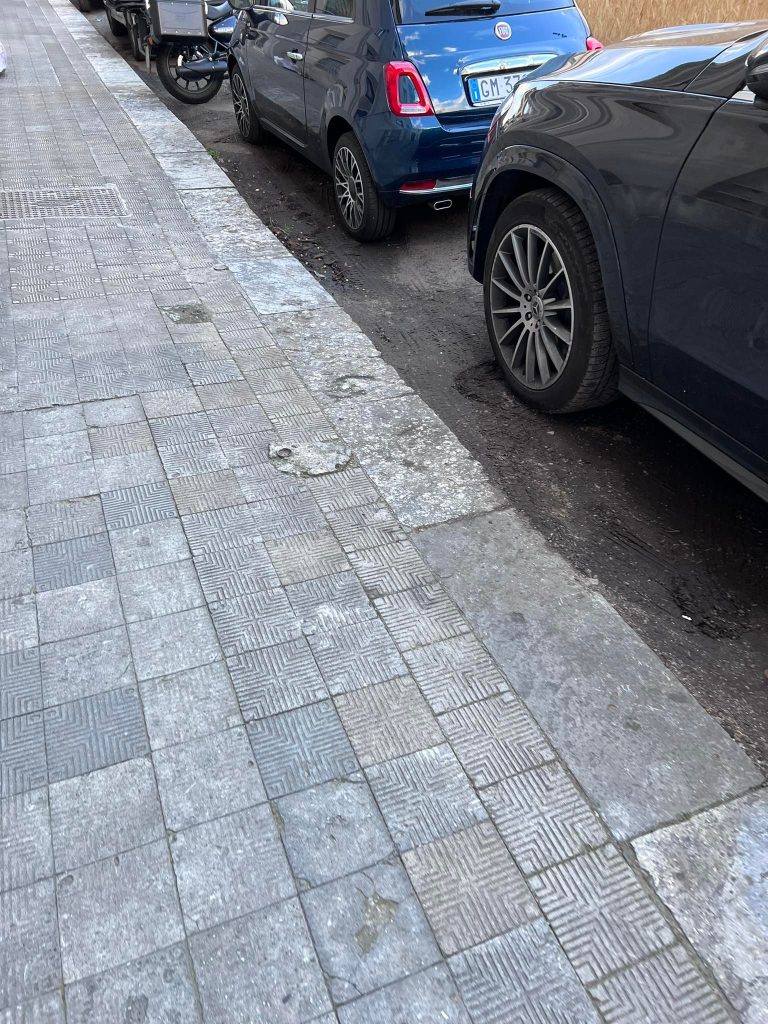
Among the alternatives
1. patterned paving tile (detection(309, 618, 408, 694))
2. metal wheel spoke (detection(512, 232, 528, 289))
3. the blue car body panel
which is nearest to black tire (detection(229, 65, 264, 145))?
the blue car body panel

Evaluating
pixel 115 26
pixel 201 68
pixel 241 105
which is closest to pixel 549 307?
→ pixel 241 105

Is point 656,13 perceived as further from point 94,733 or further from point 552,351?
point 94,733

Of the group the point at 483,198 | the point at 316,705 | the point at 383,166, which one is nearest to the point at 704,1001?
the point at 316,705

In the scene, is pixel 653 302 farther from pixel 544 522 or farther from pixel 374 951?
pixel 374 951

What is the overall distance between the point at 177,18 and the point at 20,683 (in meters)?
9.66

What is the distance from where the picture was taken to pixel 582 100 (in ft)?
10.6

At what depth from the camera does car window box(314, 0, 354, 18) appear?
5.48m

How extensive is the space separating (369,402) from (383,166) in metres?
2.25

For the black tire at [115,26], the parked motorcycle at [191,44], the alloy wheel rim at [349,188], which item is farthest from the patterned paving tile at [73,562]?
the black tire at [115,26]

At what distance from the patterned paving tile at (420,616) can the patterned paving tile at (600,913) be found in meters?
0.85

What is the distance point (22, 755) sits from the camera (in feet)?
7.41

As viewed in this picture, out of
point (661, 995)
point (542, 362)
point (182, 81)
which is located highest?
point (182, 81)

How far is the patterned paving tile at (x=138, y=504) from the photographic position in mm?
3115

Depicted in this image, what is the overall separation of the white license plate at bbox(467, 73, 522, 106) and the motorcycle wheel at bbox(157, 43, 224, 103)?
5.88 m
